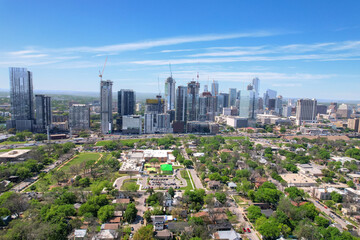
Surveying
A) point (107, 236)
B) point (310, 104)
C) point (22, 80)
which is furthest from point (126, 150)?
point (310, 104)

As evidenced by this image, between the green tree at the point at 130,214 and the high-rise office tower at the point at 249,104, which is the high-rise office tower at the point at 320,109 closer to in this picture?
the high-rise office tower at the point at 249,104

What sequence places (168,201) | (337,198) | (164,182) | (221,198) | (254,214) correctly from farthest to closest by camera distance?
(164,182) < (337,198) < (221,198) < (168,201) < (254,214)

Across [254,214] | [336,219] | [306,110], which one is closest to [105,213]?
[254,214]

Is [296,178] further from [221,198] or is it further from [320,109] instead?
[320,109]

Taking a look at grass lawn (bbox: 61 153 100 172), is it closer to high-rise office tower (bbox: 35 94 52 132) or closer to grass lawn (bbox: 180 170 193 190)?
grass lawn (bbox: 180 170 193 190)

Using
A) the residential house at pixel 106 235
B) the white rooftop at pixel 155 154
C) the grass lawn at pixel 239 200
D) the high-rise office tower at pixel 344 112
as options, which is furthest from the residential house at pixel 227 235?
the high-rise office tower at pixel 344 112

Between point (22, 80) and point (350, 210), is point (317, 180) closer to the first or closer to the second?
point (350, 210)

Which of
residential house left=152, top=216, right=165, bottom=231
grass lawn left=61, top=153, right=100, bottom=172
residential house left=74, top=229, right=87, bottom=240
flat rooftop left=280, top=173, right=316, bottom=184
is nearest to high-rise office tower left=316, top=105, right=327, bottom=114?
flat rooftop left=280, top=173, right=316, bottom=184
